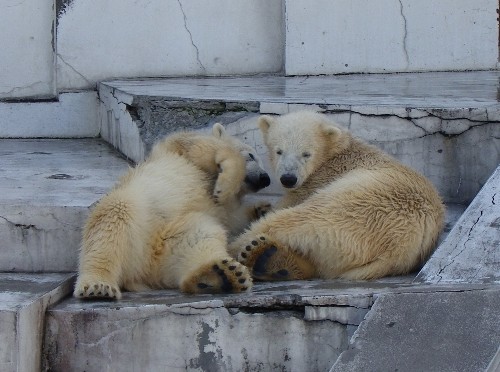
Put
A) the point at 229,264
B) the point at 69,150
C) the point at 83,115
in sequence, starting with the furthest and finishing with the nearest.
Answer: the point at 83,115, the point at 69,150, the point at 229,264

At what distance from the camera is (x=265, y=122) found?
→ 4062 millimetres

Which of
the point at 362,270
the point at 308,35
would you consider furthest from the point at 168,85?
the point at 362,270

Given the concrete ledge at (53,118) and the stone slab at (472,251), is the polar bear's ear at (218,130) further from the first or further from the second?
the concrete ledge at (53,118)

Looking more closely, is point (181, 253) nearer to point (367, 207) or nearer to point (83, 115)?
point (367, 207)

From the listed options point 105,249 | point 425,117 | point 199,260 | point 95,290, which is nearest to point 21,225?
point 105,249

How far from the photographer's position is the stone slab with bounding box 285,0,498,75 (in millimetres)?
5984

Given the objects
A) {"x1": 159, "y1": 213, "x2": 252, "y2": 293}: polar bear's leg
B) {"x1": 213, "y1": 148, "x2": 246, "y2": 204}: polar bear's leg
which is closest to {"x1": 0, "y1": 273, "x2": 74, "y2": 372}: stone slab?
{"x1": 159, "y1": 213, "x2": 252, "y2": 293}: polar bear's leg

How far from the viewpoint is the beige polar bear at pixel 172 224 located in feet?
10.5

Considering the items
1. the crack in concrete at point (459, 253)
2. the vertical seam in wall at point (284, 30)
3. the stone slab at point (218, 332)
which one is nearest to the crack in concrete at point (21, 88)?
the vertical seam in wall at point (284, 30)

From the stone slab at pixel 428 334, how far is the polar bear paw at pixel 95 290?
2.81ft

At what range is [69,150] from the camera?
5.30 meters

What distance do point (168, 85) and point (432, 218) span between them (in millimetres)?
2340

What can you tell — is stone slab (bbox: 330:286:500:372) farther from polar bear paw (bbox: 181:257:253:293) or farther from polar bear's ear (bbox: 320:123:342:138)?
polar bear's ear (bbox: 320:123:342:138)

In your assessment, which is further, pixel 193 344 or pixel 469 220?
pixel 469 220
